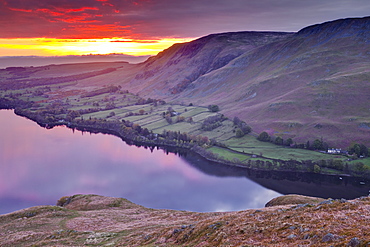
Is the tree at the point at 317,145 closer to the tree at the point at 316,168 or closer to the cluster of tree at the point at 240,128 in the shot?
the tree at the point at 316,168

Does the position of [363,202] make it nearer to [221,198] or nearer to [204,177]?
[221,198]

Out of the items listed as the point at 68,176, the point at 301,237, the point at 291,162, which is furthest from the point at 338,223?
the point at 68,176

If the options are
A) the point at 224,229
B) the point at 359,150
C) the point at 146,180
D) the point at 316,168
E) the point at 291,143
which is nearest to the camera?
the point at 224,229

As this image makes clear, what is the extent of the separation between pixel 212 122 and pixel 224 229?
151 metres

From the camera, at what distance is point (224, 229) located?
22.6 meters

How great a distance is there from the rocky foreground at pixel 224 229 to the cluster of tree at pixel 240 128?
96.1 metres

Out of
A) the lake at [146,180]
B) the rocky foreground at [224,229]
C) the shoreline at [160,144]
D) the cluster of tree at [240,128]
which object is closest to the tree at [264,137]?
the cluster of tree at [240,128]

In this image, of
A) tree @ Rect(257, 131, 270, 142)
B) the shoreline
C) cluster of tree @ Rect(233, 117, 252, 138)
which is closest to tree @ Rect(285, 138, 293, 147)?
tree @ Rect(257, 131, 270, 142)

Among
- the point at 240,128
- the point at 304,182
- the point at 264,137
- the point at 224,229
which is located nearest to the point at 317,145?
the point at 264,137

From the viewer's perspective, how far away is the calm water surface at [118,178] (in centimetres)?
8831

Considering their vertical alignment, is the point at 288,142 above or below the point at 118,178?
above

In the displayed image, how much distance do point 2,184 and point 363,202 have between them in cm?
11134

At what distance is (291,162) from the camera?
10888 centimetres

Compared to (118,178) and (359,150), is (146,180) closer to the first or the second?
(118,178)
